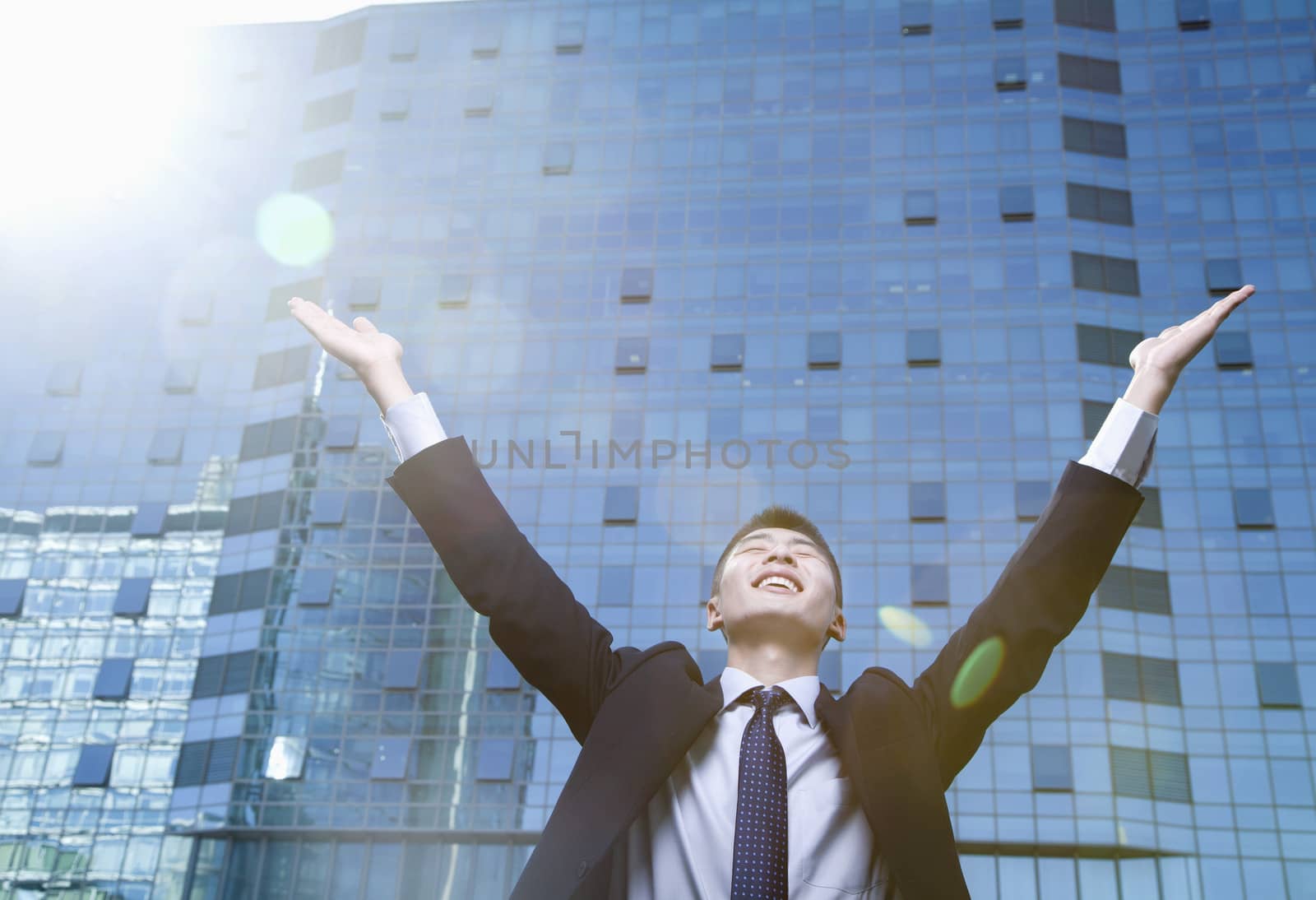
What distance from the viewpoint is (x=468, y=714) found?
1686 inches

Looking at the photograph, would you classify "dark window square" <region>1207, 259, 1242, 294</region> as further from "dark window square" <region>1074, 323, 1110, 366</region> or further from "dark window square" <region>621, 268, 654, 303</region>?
"dark window square" <region>621, 268, 654, 303</region>

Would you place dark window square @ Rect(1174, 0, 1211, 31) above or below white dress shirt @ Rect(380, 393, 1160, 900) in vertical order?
above

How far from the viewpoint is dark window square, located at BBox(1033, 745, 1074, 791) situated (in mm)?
39469

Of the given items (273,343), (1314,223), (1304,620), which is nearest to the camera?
(1304,620)

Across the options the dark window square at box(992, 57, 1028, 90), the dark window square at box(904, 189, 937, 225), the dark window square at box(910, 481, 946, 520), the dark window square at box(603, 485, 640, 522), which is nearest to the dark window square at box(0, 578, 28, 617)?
the dark window square at box(603, 485, 640, 522)

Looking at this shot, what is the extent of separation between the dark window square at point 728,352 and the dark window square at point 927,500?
7.35 metres

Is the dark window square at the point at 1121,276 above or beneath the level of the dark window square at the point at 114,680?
above

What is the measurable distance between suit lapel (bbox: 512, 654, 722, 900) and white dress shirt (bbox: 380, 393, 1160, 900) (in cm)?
13

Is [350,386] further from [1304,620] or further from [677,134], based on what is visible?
[1304,620]

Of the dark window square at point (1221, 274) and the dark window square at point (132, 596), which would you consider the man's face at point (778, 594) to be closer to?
the dark window square at point (1221, 274)

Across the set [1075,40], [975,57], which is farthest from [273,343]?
[1075,40]

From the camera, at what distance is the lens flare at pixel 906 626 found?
4150cm

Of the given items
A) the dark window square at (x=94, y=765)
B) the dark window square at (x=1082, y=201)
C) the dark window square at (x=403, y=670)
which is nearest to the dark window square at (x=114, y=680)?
the dark window square at (x=94, y=765)

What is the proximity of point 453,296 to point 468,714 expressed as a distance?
1551cm
